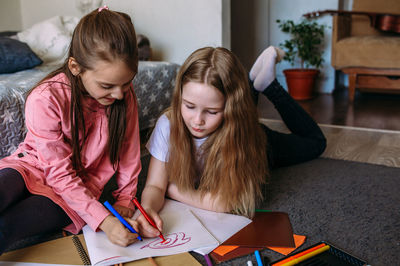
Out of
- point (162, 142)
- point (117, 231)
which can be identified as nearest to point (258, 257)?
point (117, 231)

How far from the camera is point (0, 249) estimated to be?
79cm

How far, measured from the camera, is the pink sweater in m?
0.88

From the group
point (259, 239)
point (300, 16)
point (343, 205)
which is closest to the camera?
point (259, 239)

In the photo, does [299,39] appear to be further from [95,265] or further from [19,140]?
[95,265]

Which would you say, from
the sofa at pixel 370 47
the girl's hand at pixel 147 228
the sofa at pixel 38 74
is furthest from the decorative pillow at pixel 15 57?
the sofa at pixel 370 47

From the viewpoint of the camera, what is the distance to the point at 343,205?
1.13 m

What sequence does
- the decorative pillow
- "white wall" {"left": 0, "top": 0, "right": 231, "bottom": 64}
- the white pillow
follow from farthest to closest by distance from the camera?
"white wall" {"left": 0, "top": 0, "right": 231, "bottom": 64} < the white pillow < the decorative pillow

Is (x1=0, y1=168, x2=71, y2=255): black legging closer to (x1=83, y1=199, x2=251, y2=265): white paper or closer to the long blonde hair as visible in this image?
(x1=83, y1=199, x2=251, y2=265): white paper

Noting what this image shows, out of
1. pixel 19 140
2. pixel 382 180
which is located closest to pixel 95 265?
pixel 19 140

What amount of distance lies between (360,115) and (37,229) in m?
1.97

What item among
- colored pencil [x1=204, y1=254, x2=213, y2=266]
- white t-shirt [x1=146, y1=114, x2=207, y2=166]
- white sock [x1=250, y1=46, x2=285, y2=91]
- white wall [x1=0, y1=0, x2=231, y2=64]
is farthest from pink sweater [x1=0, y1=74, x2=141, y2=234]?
white wall [x1=0, y1=0, x2=231, y2=64]

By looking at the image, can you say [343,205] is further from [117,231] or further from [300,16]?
[300,16]

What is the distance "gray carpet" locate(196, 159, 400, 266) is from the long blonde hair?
0.16 m

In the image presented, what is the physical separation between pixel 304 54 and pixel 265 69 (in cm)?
167
